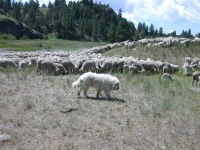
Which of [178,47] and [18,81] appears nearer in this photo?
[18,81]

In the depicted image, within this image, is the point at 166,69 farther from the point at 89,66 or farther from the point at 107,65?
the point at 89,66

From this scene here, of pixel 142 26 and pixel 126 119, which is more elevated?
pixel 142 26

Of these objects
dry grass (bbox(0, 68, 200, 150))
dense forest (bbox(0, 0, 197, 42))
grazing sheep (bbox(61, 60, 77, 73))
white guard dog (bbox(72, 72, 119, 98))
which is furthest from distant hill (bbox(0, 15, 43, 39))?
white guard dog (bbox(72, 72, 119, 98))

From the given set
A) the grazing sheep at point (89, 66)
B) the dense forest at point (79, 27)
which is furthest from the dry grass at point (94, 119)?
the dense forest at point (79, 27)

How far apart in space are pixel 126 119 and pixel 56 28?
115378mm

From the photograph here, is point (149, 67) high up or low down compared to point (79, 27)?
down

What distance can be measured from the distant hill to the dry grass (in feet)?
280

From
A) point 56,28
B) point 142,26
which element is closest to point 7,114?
point 56,28

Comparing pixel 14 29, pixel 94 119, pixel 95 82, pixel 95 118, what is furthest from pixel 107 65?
pixel 14 29

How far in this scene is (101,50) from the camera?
1608 inches

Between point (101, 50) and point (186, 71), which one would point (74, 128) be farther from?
point (101, 50)

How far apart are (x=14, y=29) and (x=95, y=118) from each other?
93.0 m

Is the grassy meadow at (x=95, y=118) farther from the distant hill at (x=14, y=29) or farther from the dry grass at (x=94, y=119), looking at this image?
the distant hill at (x=14, y=29)

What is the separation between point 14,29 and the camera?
9669cm
